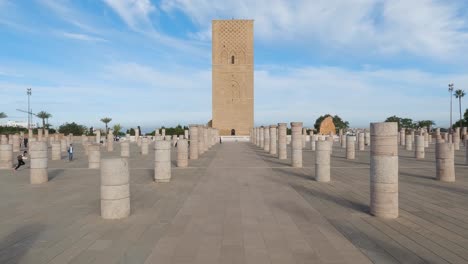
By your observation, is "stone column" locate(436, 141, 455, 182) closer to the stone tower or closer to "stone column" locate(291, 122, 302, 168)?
"stone column" locate(291, 122, 302, 168)

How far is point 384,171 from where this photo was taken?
645 centimetres

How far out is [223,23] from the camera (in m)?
55.0

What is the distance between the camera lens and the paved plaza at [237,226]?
4.52 metres

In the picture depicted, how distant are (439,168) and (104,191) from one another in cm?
1006

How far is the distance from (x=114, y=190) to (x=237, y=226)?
8.14 ft

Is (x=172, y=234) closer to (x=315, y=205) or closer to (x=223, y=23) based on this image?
(x=315, y=205)

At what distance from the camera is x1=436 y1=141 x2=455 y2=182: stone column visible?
10578 millimetres

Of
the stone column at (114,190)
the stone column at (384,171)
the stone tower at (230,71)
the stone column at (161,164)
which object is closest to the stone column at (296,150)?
the stone column at (161,164)

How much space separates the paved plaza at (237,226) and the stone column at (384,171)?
0.96 ft

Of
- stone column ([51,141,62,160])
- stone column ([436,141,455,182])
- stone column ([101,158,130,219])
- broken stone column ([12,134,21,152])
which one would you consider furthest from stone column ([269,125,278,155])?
broken stone column ([12,134,21,152])

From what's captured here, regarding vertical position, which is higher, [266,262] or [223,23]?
[223,23]

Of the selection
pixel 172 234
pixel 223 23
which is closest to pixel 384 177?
pixel 172 234

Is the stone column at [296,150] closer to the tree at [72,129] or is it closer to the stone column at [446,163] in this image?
the stone column at [446,163]

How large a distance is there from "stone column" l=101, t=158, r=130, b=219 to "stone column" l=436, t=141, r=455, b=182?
9.62 meters
